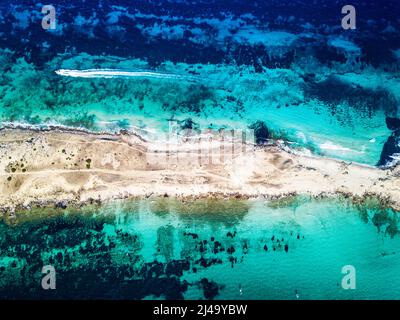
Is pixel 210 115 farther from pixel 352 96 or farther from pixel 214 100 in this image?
pixel 352 96

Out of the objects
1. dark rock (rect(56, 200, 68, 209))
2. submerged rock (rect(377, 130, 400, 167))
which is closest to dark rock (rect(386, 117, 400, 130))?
submerged rock (rect(377, 130, 400, 167))

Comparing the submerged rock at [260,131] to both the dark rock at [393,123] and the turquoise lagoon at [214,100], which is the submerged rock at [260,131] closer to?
the turquoise lagoon at [214,100]

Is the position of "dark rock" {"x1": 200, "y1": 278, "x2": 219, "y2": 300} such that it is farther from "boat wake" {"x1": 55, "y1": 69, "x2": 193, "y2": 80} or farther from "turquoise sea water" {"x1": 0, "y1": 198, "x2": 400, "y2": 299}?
"boat wake" {"x1": 55, "y1": 69, "x2": 193, "y2": 80}

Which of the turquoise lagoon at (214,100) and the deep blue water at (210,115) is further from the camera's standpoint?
the turquoise lagoon at (214,100)

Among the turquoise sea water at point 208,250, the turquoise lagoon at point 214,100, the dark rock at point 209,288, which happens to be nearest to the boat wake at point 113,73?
the turquoise lagoon at point 214,100

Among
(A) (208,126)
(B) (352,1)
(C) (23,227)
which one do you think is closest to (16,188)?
(C) (23,227)

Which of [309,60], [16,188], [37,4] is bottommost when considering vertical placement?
[16,188]
